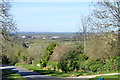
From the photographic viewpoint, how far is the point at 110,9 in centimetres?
1580

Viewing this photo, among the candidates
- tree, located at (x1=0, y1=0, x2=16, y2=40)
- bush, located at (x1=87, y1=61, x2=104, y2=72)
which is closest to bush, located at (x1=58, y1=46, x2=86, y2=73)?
bush, located at (x1=87, y1=61, x2=104, y2=72)

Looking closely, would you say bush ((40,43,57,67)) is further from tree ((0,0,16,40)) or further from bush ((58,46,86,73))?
tree ((0,0,16,40))

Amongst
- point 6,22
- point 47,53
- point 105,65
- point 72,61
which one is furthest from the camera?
point 47,53

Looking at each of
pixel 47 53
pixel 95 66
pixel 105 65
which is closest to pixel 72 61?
pixel 95 66

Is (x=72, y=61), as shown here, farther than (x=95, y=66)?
Yes

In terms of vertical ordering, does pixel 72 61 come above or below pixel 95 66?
above

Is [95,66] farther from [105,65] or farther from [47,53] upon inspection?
[47,53]

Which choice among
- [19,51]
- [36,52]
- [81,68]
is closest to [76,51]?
[81,68]

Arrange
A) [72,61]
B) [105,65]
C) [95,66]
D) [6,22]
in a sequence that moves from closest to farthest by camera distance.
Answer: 1. [6,22]
2. [105,65]
3. [95,66]
4. [72,61]

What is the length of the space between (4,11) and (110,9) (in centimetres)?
889

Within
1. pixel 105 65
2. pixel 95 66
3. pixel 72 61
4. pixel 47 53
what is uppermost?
pixel 47 53

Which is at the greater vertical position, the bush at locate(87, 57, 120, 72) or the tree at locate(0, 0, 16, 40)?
the tree at locate(0, 0, 16, 40)

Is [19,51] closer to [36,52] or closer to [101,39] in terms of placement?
[36,52]

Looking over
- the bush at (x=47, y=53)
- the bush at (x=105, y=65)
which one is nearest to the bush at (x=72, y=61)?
the bush at (x=105, y=65)
